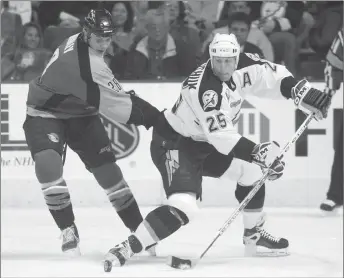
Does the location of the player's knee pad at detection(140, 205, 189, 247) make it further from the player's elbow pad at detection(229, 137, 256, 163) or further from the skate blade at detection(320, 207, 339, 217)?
the skate blade at detection(320, 207, 339, 217)

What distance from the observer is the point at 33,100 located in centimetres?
514

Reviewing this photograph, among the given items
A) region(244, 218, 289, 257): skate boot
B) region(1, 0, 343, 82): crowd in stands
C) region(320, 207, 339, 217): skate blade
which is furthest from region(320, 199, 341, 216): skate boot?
region(244, 218, 289, 257): skate boot

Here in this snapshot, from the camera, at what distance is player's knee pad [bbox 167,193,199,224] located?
4.74 m

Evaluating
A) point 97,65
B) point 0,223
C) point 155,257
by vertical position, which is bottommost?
point 0,223

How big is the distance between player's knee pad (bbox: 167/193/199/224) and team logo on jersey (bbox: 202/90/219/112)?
39 centimetres

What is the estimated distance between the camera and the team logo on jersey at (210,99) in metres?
4.66

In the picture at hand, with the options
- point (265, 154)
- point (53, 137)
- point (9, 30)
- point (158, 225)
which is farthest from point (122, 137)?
point (265, 154)

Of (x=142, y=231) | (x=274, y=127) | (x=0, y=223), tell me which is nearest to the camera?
(x=142, y=231)

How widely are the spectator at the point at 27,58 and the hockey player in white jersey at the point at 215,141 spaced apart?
1845 mm

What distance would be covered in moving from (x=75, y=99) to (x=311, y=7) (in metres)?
2.37

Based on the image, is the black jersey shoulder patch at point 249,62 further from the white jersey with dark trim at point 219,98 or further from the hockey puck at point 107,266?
the hockey puck at point 107,266

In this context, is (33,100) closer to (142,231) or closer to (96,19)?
(96,19)

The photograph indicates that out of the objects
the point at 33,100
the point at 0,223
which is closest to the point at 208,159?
the point at 33,100

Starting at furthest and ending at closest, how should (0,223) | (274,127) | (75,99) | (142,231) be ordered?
(274,127) < (0,223) < (75,99) < (142,231)
